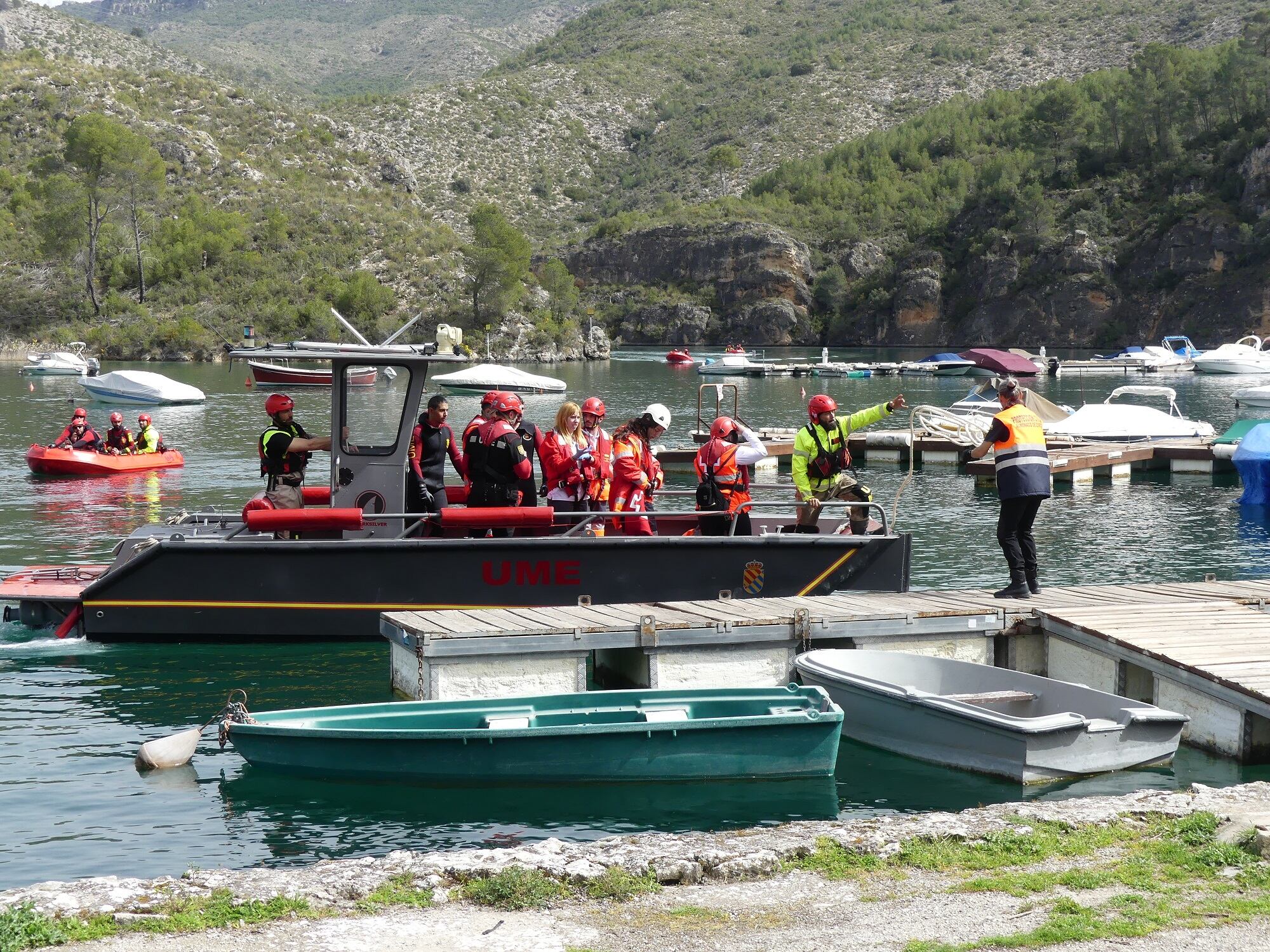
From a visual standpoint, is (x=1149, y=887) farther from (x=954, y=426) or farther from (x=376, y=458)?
(x=954, y=426)

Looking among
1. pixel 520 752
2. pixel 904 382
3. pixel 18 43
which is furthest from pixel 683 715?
pixel 18 43

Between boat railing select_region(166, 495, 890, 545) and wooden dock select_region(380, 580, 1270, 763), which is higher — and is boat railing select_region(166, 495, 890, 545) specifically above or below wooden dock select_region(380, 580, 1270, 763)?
above

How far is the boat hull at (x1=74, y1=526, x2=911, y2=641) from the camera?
12.8 meters

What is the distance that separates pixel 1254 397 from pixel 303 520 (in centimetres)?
4961

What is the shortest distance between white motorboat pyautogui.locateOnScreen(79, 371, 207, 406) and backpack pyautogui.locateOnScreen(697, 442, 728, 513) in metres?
43.5

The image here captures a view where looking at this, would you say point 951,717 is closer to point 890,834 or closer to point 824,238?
point 890,834

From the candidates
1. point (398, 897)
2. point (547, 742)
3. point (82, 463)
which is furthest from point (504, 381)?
point (398, 897)

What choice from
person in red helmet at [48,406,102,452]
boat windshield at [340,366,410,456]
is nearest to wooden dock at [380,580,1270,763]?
boat windshield at [340,366,410,456]

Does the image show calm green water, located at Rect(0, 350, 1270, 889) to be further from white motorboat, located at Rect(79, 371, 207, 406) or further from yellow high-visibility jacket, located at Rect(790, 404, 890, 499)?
white motorboat, located at Rect(79, 371, 207, 406)

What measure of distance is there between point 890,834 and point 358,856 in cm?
327

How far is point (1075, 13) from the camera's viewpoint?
6673 inches

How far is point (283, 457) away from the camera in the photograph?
13344 mm

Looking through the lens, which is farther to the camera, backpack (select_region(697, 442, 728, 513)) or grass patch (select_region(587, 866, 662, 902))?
backpack (select_region(697, 442, 728, 513))

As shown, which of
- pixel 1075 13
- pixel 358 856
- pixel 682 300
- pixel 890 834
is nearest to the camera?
pixel 890 834
